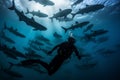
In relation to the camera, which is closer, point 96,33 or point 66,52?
point 66,52

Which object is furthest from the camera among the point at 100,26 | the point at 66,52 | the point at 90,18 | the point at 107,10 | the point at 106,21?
the point at 100,26

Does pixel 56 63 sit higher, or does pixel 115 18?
pixel 56 63

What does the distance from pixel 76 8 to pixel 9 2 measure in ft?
27.3

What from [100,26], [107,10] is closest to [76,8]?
[107,10]

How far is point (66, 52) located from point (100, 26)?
27499 mm

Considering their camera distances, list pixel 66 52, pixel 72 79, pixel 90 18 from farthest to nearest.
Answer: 1. pixel 72 79
2. pixel 90 18
3. pixel 66 52

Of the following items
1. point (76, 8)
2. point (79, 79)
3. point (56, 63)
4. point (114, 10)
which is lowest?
point (79, 79)

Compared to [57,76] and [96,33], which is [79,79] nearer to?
[57,76]

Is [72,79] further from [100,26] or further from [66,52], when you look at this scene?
[66,52]

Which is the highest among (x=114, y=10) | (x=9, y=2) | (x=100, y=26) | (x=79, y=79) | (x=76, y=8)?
(x=9, y=2)

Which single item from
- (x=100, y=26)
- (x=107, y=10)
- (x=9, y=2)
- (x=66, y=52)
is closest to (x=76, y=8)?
(x=107, y=10)

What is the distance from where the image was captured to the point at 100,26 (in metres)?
33.3

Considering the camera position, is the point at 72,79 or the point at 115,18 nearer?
the point at 115,18

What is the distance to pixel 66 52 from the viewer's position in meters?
6.92
